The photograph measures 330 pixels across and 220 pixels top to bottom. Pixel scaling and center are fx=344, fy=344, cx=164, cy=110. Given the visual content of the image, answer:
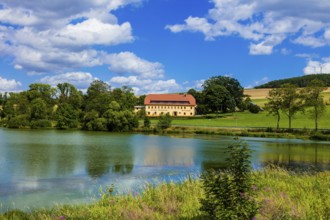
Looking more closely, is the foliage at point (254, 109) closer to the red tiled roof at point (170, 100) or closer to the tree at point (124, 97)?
the red tiled roof at point (170, 100)

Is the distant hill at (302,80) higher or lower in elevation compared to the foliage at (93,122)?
higher

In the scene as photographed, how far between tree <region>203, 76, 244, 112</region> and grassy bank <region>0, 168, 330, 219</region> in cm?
9045

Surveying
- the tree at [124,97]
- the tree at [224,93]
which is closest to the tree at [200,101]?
the tree at [224,93]

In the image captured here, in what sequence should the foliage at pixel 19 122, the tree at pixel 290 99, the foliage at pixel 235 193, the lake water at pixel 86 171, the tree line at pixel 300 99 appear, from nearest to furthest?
the foliage at pixel 235 193 → the lake water at pixel 86 171 → the tree line at pixel 300 99 → the tree at pixel 290 99 → the foliage at pixel 19 122

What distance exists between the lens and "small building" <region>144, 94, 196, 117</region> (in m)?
121

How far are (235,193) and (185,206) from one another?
114 inches

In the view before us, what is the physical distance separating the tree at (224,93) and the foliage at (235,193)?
95.8 metres

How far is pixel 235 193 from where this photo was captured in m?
6.98

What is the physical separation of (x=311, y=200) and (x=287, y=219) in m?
3.34

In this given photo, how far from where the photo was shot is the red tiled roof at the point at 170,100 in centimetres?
12212

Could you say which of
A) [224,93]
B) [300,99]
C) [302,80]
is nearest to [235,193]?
[300,99]

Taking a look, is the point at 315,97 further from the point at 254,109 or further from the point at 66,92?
the point at 66,92

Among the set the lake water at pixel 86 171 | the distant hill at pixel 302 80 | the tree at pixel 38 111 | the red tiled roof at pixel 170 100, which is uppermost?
the distant hill at pixel 302 80

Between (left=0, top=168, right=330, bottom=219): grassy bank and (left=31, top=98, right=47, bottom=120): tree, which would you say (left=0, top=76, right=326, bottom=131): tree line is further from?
(left=0, top=168, right=330, bottom=219): grassy bank
